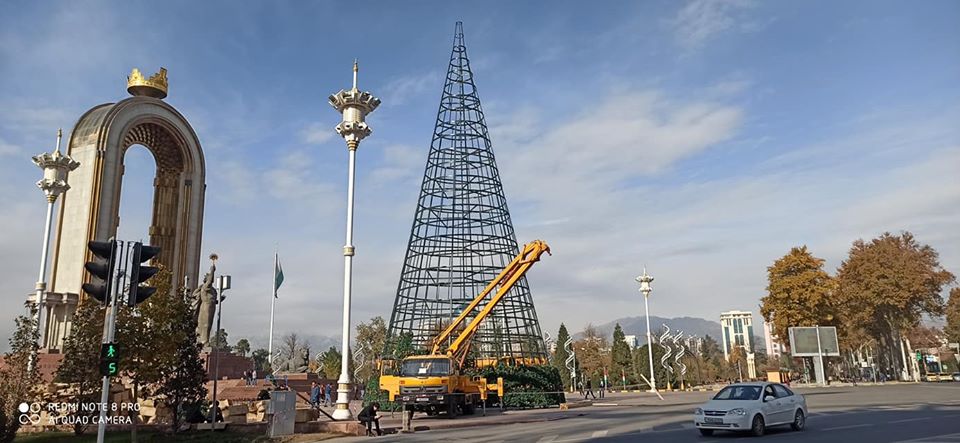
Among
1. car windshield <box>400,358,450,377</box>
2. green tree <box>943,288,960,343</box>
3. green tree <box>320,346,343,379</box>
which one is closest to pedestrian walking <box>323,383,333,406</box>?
car windshield <box>400,358,450,377</box>

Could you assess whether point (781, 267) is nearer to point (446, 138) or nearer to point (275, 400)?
point (446, 138)

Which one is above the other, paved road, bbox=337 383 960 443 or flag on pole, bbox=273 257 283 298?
flag on pole, bbox=273 257 283 298

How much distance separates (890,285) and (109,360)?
2472 inches

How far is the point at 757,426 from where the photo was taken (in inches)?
648

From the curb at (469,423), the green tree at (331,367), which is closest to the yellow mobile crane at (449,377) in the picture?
the curb at (469,423)

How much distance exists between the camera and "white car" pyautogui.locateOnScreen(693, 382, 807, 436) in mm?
16266

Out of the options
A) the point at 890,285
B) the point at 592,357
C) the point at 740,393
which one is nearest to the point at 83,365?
the point at 740,393

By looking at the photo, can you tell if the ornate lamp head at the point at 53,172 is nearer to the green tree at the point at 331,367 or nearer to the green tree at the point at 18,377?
the green tree at the point at 18,377

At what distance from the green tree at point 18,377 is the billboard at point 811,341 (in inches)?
2025

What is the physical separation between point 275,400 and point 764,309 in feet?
175

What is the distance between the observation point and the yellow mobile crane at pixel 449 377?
87.3ft

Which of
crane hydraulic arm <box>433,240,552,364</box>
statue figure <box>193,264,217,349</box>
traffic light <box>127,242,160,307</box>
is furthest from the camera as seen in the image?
statue figure <box>193,264,217,349</box>

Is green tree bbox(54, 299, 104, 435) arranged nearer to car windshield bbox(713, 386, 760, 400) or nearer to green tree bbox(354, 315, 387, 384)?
car windshield bbox(713, 386, 760, 400)

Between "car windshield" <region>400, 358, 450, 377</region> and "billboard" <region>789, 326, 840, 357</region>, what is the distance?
37516 millimetres
